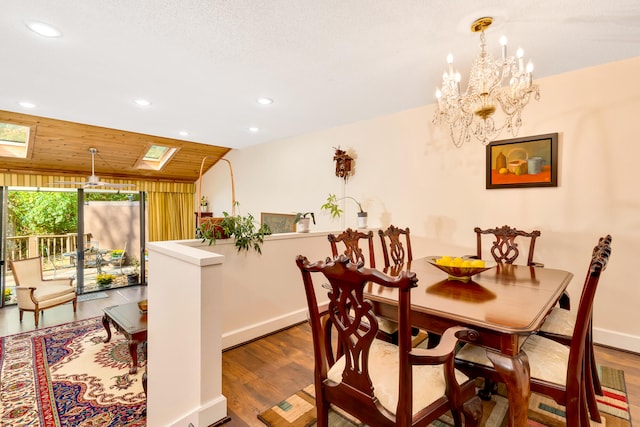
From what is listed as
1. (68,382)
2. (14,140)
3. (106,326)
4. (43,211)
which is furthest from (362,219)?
(43,211)

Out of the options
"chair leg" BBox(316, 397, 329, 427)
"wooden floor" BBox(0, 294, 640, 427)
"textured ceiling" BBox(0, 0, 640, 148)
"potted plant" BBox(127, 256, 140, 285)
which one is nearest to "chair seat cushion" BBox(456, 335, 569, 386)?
"chair leg" BBox(316, 397, 329, 427)

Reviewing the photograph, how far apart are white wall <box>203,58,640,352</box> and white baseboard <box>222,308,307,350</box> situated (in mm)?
1643

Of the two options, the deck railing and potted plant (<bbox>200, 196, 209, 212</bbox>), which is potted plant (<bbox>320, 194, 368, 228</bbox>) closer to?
potted plant (<bbox>200, 196, 209, 212</bbox>)

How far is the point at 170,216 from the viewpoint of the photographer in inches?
270

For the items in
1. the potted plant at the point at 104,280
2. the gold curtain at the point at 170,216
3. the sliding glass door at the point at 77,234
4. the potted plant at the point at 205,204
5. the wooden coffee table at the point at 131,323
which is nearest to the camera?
the wooden coffee table at the point at 131,323

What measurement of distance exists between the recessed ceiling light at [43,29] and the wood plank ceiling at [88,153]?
2.38 metres

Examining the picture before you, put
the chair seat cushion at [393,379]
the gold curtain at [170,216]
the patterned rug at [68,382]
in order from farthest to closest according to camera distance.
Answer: the gold curtain at [170,216] → the patterned rug at [68,382] → the chair seat cushion at [393,379]

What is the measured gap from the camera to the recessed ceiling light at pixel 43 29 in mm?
1989

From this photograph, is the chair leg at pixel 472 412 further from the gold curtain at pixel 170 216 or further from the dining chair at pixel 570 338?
the gold curtain at pixel 170 216

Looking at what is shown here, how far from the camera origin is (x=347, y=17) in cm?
192

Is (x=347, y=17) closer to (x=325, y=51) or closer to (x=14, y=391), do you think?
(x=325, y=51)

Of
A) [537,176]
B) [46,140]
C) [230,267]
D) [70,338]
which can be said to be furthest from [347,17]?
→ [46,140]

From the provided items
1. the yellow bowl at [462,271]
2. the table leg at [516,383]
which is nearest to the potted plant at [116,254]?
the yellow bowl at [462,271]

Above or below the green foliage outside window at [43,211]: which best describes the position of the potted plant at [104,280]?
below
